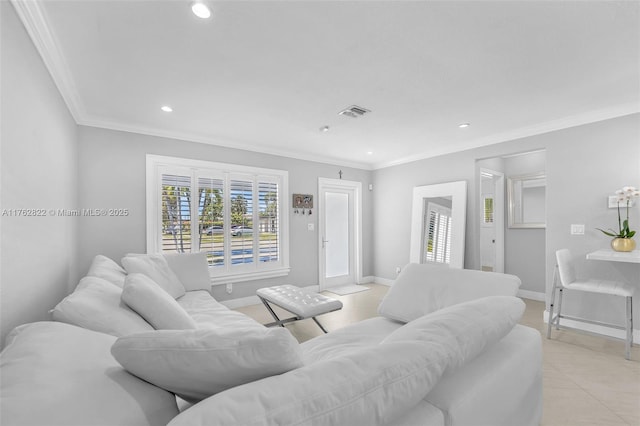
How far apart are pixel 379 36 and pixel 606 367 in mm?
3317

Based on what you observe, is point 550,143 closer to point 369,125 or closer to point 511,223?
point 511,223

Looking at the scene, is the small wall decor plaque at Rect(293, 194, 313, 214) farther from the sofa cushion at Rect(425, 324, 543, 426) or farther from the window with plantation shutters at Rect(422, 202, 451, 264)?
the sofa cushion at Rect(425, 324, 543, 426)

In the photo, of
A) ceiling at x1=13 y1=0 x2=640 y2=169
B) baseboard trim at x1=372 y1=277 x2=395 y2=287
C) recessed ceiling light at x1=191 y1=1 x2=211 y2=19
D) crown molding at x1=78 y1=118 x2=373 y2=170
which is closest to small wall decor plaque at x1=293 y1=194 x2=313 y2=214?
crown molding at x1=78 y1=118 x2=373 y2=170

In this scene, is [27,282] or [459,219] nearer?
[27,282]

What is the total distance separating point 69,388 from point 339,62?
2302mm

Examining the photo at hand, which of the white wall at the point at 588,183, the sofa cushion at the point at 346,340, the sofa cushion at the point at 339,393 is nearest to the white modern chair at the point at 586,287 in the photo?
the white wall at the point at 588,183

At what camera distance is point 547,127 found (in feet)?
11.7

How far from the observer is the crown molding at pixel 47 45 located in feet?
5.09

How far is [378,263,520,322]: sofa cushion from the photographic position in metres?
1.90

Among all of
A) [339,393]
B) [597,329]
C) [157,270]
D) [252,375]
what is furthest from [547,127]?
[157,270]

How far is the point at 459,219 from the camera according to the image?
4492 millimetres

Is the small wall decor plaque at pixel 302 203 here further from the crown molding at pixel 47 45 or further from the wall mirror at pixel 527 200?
the wall mirror at pixel 527 200

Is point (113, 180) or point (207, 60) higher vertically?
point (207, 60)

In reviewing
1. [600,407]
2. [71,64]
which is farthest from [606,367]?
[71,64]
